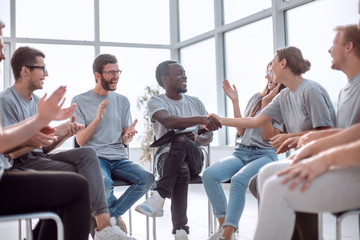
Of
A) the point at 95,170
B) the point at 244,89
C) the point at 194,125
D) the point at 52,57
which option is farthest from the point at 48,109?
the point at 52,57

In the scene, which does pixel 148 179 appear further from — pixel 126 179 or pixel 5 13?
pixel 5 13

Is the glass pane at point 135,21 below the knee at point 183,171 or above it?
above

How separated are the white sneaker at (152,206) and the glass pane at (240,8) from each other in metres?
3.61

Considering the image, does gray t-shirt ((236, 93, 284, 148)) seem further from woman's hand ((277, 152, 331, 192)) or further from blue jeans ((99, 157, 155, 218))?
woman's hand ((277, 152, 331, 192))

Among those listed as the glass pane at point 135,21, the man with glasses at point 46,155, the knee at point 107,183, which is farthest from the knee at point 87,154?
the glass pane at point 135,21

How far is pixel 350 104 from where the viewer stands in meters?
1.91

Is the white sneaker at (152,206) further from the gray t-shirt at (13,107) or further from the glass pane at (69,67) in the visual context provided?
the glass pane at (69,67)

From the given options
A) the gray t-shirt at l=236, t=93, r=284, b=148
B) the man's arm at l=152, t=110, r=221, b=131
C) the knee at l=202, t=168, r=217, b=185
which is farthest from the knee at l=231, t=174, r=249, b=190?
the man's arm at l=152, t=110, r=221, b=131

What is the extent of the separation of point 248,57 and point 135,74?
211cm

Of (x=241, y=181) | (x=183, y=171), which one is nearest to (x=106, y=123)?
(x=183, y=171)

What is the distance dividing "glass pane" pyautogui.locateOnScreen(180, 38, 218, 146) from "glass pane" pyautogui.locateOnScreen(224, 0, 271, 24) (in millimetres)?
539

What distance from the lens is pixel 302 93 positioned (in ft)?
7.88

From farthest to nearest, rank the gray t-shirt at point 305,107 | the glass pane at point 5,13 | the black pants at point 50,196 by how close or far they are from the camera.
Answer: the glass pane at point 5,13 → the gray t-shirt at point 305,107 → the black pants at point 50,196

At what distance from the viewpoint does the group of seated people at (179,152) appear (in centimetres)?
133
